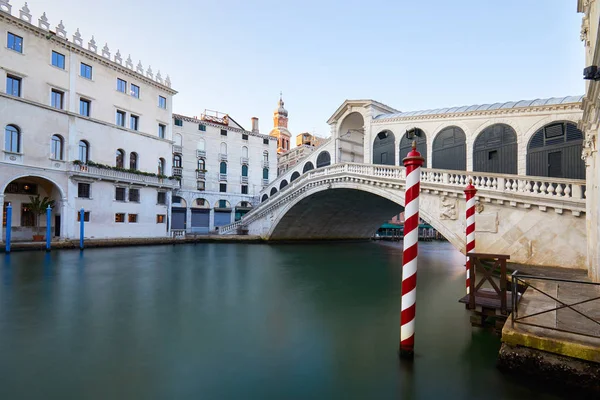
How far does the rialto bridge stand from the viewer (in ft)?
23.8

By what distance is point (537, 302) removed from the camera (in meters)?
3.70

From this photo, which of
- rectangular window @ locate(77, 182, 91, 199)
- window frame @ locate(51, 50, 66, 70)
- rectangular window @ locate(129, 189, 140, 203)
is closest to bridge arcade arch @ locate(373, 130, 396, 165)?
rectangular window @ locate(129, 189, 140, 203)

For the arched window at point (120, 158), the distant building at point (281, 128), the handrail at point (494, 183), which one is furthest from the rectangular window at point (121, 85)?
the distant building at point (281, 128)

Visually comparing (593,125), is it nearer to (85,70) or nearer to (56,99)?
(56,99)

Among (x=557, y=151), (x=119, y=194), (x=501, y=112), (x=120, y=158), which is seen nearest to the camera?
(x=557, y=151)

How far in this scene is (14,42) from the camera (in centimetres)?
1312

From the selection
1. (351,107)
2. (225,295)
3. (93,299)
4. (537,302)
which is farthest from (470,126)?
(93,299)

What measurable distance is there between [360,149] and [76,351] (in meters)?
16.0

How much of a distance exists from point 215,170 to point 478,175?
18580 mm

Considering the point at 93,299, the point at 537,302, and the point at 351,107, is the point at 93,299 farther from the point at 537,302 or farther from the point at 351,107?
the point at 351,107

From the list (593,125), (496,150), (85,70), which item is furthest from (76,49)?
(593,125)

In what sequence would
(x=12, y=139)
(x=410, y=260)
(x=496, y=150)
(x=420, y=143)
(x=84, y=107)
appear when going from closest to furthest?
1. (x=410, y=260)
2. (x=496, y=150)
3. (x=420, y=143)
4. (x=12, y=139)
5. (x=84, y=107)

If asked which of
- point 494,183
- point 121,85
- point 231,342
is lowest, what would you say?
point 231,342

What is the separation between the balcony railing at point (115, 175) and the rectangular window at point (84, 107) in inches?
106
